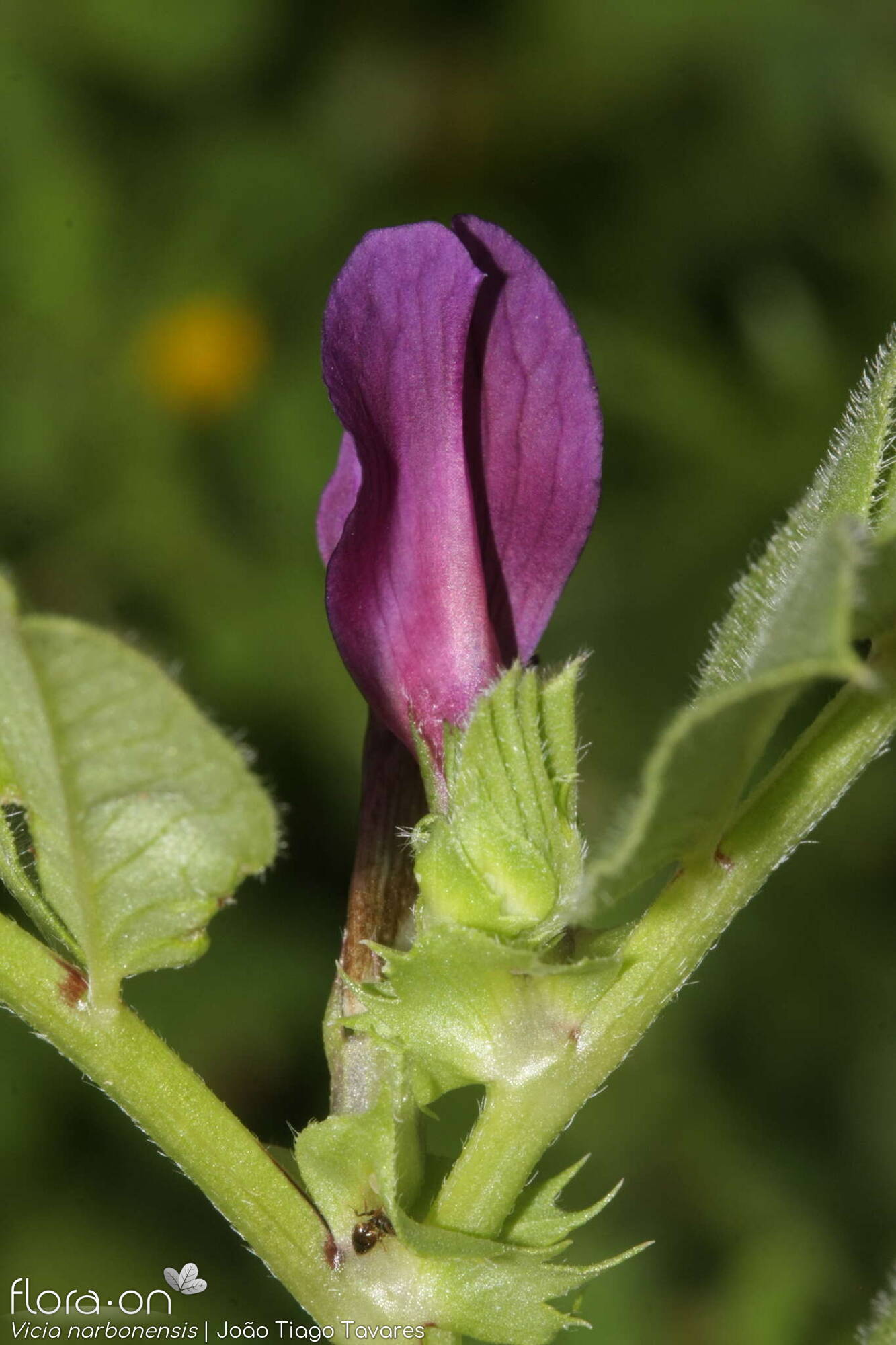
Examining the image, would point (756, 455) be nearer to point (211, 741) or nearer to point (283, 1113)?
point (283, 1113)

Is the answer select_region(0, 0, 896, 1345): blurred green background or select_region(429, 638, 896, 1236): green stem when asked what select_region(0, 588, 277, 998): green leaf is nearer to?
select_region(429, 638, 896, 1236): green stem

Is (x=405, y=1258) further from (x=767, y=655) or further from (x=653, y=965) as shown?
(x=767, y=655)

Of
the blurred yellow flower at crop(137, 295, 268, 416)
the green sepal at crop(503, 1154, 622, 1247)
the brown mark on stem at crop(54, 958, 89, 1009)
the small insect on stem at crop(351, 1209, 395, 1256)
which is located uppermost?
the brown mark on stem at crop(54, 958, 89, 1009)

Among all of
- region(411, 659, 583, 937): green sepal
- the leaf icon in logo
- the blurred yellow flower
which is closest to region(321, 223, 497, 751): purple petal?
region(411, 659, 583, 937): green sepal

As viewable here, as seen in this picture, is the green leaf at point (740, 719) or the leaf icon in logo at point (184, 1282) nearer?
the green leaf at point (740, 719)

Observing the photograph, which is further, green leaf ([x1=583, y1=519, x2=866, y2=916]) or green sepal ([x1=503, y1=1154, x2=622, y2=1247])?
green sepal ([x1=503, y1=1154, x2=622, y2=1247])

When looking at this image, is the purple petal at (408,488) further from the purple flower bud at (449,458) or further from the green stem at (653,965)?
the green stem at (653,965)

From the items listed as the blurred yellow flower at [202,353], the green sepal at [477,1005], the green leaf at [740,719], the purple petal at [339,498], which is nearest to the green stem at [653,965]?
the green sepal at [477,1005]
